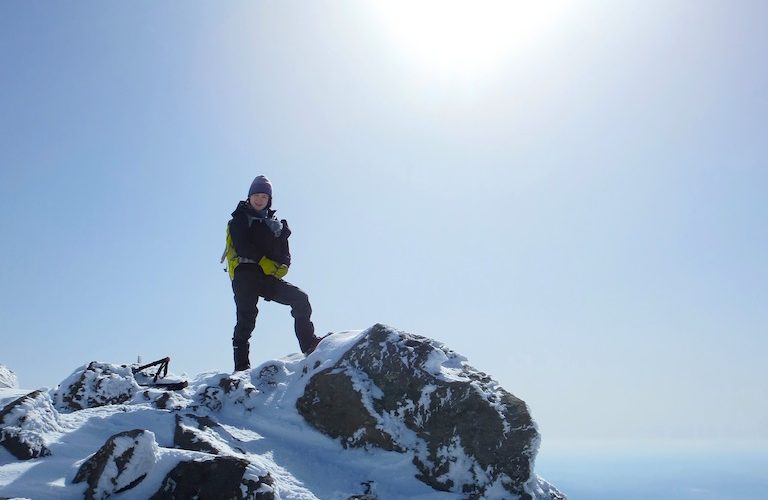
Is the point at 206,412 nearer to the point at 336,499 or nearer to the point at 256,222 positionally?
the point at 336,499

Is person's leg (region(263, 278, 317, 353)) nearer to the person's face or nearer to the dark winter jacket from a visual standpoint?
the dark winter jacket

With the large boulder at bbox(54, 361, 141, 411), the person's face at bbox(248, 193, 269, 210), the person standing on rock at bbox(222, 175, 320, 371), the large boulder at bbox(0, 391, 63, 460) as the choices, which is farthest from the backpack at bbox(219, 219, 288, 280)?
the large boulder at bbox(0, 391, 63, 460)

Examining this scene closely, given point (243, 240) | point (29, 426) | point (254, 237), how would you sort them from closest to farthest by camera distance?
point (29, 426) < point (243, 240) < point (254, 237)

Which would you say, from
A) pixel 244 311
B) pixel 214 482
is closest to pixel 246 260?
pixel 244 311

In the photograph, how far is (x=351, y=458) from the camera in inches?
279

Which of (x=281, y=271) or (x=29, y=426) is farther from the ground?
(x=281, y=271)

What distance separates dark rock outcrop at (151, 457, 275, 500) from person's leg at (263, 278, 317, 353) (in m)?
4.97

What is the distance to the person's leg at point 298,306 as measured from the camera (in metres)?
10.2

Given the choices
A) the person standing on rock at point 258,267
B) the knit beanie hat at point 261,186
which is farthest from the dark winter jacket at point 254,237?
the knit beanie hat at point 261,186

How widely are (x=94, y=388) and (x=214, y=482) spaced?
4.85 m

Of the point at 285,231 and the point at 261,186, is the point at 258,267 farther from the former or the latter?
the point at 261,186

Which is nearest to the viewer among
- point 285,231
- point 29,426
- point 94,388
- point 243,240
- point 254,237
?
point 29,426

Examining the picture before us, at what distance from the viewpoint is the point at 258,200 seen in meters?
10.5

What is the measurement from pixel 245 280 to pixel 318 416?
354 cm
